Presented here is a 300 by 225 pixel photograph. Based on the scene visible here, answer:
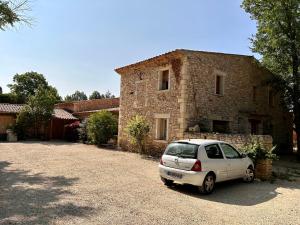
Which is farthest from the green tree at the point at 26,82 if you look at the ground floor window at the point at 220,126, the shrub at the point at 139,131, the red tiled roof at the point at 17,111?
the ground floor window at the point at 220,126

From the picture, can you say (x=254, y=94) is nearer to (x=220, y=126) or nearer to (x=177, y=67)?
(x=220, y=126)

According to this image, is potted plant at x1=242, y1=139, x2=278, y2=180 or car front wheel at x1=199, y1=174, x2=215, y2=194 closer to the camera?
car front wheel at x1=199, y1=174, x2=215, y2=194

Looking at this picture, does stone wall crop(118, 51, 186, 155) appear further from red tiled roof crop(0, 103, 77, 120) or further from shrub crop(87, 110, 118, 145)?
red tiled roof crop(0, 103, 77, 120)

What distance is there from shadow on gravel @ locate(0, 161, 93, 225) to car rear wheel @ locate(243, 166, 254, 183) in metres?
5.49

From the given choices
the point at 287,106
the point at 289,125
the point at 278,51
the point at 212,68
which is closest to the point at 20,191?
the point at 212,68

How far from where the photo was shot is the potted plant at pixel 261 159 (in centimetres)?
1023

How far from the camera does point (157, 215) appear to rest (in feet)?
19.4

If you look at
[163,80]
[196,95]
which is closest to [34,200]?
[196,95]

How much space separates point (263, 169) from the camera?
1029 cm

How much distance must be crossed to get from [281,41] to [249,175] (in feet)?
35.0

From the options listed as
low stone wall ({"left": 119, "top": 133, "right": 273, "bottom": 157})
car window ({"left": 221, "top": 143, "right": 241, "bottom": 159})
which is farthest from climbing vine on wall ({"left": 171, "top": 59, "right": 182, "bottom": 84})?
car window ({"left": 221, "top": 143, "right": 241, "bottom": 159})

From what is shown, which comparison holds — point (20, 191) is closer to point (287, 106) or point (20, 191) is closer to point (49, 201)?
point (49, 201)

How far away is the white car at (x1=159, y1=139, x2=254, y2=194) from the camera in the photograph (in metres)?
7.80

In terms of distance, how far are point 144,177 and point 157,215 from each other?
158 inches
